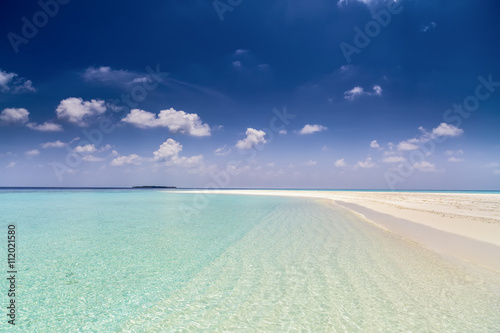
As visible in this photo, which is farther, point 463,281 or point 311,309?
point 463,281

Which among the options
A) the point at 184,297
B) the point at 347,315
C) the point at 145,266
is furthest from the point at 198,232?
the point at 347,315

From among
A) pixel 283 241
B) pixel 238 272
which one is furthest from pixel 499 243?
pixel 238 272

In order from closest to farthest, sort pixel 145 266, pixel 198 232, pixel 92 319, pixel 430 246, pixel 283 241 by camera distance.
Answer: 1. pixel 92 319
2. pixel 145 266
3. pixel 430 246
4. pixel 283 241
5. pixel 198 232

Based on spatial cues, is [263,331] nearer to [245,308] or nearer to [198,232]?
[245,308]

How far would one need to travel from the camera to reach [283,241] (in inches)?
489

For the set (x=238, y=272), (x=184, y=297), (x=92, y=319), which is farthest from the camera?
(x=238, y=272)

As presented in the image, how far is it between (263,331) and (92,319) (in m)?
3.33

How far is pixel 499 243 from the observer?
38.4 feet

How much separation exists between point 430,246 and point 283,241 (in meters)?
6.19

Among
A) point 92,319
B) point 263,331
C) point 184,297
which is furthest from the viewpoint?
point 184,297

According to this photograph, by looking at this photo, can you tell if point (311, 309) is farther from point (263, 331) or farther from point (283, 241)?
point (283, 241)

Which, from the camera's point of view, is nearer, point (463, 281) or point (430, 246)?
point (463, 281)

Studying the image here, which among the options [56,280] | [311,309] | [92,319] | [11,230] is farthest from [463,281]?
[11,230]

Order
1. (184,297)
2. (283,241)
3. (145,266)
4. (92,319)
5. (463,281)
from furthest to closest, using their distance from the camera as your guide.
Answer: (283,241) < (145,266) < (463,281) < (184,297) < (92,319)
